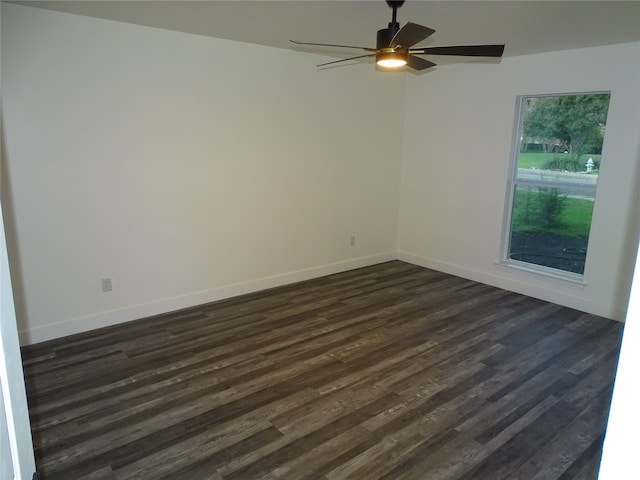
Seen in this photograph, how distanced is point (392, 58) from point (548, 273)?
3.08 m

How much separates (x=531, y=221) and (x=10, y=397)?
16.6 feet

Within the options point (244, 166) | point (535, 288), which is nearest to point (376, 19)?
point (244, 166)

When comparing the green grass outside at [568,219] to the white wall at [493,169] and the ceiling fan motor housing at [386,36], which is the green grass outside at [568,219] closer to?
the white wall at [493,169]

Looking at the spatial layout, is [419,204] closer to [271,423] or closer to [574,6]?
[574,6]

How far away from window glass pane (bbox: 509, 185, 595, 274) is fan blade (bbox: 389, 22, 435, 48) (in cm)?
275

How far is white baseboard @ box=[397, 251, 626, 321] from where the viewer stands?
4180 millimetres

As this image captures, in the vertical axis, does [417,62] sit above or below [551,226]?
above

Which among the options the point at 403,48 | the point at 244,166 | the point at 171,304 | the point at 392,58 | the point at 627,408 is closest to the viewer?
the point at 627,408

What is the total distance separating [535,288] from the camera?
4688 millimetres

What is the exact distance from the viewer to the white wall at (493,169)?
12.8 ft

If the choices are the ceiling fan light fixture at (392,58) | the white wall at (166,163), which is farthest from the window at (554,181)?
the ceiling fan light fixture at (392,58)

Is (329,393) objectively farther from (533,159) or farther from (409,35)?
(533,159)

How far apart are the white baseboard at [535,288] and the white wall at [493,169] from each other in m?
0.01

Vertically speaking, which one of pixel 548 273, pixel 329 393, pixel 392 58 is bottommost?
pixel 329 393
